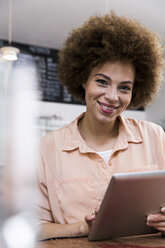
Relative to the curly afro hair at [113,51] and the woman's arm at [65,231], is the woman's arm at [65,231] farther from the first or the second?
the curly afro hair at [113,51]

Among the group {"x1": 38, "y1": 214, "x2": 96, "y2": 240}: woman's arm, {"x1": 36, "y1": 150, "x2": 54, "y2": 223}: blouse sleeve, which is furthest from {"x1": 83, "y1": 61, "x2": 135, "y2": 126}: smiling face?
{"x1": 38, "y1": 214, "x2": 96, "y2": 240}: woman's arm

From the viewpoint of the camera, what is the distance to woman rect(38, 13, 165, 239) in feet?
3.17

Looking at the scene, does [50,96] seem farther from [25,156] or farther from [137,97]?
[25,156]

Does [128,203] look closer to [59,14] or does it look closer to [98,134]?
[98,134]

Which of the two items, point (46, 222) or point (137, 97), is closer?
point (46, 222)

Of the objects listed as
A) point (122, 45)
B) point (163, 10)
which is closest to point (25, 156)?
point (122, 45)

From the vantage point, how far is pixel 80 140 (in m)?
1.04

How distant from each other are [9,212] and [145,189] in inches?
12.6

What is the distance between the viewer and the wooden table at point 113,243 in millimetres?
668

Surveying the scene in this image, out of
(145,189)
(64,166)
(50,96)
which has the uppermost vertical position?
(145,189)

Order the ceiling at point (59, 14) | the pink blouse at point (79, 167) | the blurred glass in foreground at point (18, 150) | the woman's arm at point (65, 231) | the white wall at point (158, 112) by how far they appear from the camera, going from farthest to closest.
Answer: the white wall at point (158, 112) → the ceiling at point (59, 14) → the pink blouse at point (79, 167) → the woman's arm at point (65, 231) → the blurred glass in foreground at point (18, 150)

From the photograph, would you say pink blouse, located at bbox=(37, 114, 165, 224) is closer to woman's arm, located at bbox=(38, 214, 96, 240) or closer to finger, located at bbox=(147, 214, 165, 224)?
woman's arm, located at bbox=(38, 214, 96, 240)

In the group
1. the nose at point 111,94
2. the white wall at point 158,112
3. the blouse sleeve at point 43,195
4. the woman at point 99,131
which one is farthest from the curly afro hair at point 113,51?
the white wall at point 158,112

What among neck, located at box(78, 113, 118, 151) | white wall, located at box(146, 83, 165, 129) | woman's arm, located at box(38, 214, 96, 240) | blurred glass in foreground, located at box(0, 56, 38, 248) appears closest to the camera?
blurred glass in foreground, located at box(0, 56, 38, 248)
